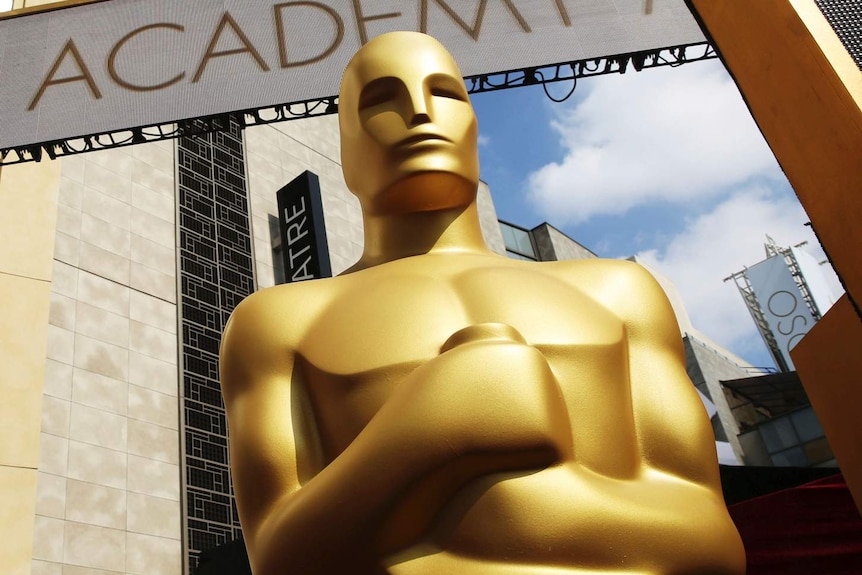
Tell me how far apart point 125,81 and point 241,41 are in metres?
0.90

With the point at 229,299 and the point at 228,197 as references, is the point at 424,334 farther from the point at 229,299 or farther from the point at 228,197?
the point at 228,197

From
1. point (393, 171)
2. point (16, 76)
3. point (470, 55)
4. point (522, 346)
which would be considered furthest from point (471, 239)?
point (16, 76)

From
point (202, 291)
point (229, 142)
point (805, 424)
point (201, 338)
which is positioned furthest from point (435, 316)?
point (805, 424)

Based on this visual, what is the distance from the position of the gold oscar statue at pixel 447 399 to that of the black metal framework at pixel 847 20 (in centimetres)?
128

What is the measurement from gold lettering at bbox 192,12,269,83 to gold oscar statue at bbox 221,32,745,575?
344 cm

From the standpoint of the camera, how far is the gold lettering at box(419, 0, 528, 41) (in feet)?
22.1

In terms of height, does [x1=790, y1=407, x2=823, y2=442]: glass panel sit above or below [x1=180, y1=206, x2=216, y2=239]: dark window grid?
below

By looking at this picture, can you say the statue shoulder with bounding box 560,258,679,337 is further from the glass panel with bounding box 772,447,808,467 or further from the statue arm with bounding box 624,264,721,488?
the glass panel with bounding box 772,447,808,467

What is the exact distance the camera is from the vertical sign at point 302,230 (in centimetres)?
1439

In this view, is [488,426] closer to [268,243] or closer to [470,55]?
[470,55]

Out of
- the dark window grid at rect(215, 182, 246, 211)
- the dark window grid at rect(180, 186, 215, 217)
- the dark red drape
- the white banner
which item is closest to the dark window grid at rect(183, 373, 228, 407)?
the dark window grid at rect(180, 186, 215, 217)

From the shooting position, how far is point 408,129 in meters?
3.24

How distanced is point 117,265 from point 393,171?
10.2 m

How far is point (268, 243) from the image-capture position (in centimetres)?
1555
